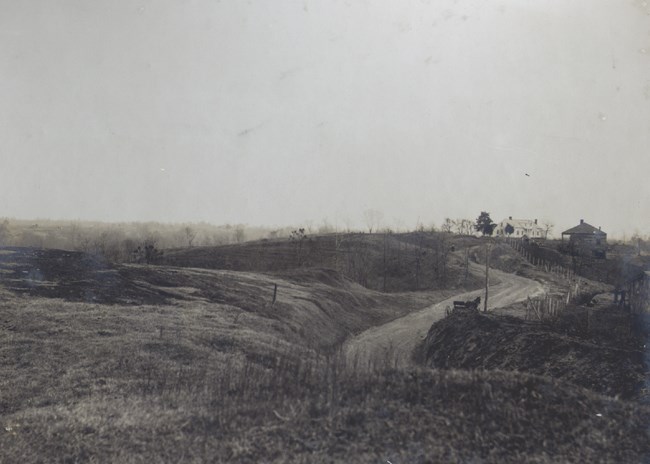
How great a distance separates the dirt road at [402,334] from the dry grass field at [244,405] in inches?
134

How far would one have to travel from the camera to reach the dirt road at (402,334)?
22388mm

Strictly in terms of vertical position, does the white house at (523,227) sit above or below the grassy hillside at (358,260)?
above

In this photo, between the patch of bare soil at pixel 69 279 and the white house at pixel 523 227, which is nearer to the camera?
the patch of bare soil at pixel 69 279

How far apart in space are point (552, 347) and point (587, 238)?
66222mm

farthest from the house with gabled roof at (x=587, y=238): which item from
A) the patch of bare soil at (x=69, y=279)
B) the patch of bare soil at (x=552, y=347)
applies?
the patch of bare soil at (x=69, y=279)

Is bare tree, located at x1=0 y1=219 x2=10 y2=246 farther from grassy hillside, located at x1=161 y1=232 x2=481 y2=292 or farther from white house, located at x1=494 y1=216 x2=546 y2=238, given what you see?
white house, located at x1=494 y1=216 x2=546 y2=238

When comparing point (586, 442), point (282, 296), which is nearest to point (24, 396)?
point (586, 442)

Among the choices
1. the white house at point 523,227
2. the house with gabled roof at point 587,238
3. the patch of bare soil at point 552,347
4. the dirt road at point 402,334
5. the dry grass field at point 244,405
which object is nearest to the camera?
the dry grass field at point 244,405

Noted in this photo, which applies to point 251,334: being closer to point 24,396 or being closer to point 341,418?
point 24,396

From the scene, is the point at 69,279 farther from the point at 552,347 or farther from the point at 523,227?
the point at 523,227

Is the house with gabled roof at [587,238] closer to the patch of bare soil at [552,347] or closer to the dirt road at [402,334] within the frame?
the dirt road at [402,334]

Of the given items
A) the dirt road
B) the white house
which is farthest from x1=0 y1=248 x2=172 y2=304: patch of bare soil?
the white house

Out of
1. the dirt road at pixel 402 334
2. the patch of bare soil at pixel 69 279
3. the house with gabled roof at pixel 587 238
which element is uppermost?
the house with gabled roof at pixel 587 238

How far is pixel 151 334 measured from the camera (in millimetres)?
20172
